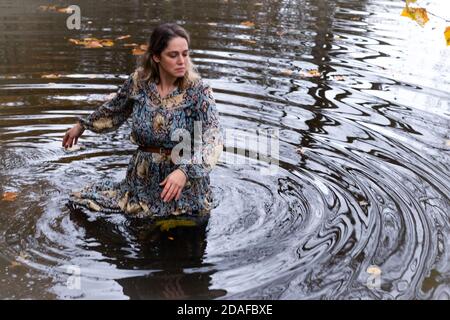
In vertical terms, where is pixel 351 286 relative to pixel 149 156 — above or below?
below

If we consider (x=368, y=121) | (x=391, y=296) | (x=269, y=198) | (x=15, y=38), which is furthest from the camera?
(x=15, y=38)

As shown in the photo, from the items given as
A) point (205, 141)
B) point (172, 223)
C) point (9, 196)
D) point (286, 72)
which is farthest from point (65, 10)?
point (205, 141)

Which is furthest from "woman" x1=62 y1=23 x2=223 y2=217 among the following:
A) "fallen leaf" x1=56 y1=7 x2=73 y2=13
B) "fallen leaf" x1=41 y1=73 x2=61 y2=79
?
"fallen leaf" x1=56 y1=7 x2=73 y2=13

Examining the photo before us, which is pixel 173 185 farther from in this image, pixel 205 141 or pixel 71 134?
pixel 71 134

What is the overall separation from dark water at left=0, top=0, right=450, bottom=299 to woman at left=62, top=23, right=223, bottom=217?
227 millimetres

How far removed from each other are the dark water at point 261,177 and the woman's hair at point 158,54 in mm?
1283

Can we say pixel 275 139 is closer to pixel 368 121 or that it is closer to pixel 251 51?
pixel 368 121

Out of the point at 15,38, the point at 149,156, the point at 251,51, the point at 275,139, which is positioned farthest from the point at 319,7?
the point at 149,156

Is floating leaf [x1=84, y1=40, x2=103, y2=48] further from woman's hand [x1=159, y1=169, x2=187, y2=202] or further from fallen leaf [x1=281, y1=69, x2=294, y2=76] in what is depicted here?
woman's hand [x1=159, y1=169, x2=187, y2=202]

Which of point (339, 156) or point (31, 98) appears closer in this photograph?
point (339, 156)

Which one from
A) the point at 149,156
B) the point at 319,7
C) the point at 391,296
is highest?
the point at 319,7

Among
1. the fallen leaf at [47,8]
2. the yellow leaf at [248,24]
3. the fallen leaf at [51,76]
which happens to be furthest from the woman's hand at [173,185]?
the fallen leaf at [47,8]

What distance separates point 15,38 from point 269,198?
23.3ft

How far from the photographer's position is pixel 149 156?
5.18 m
